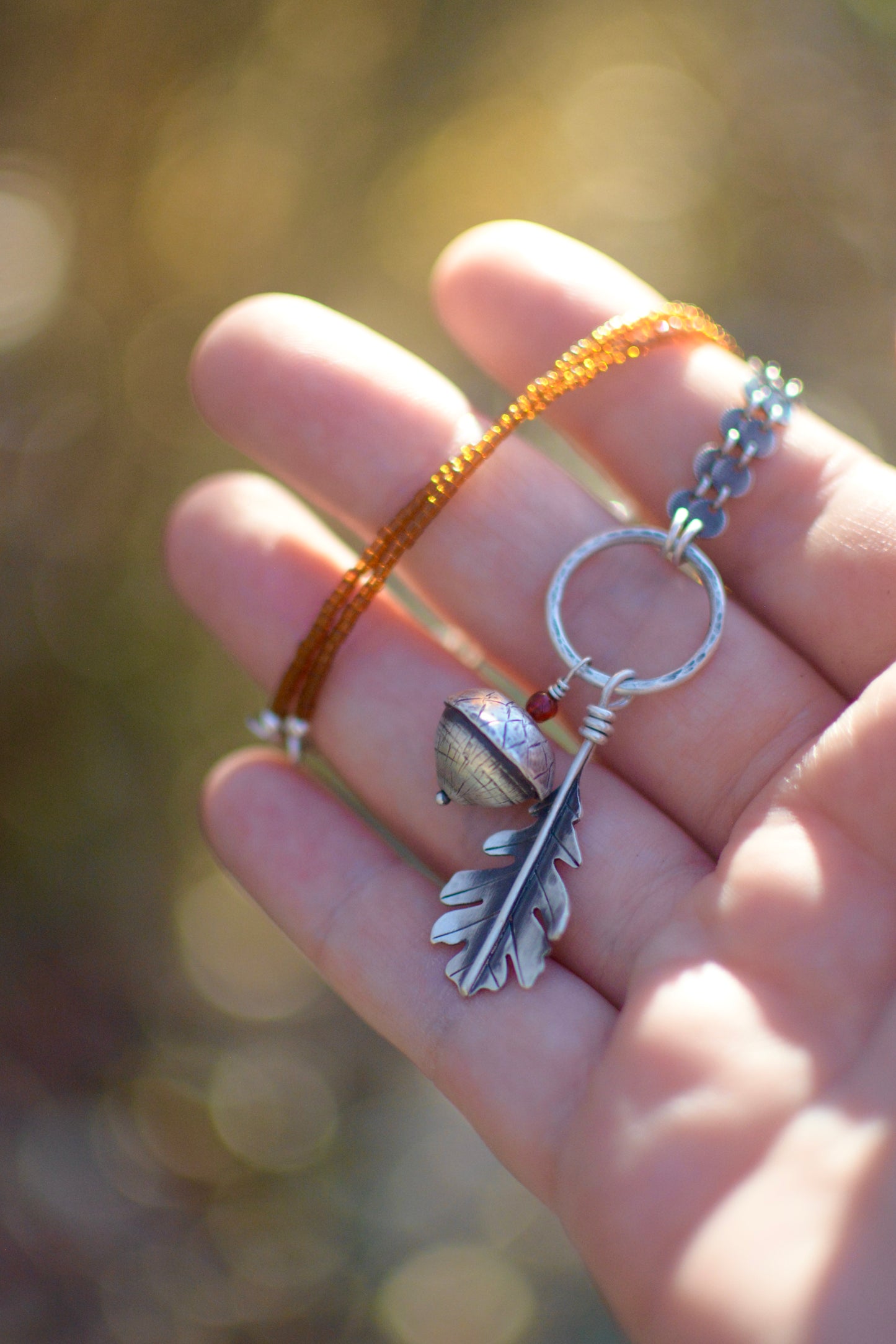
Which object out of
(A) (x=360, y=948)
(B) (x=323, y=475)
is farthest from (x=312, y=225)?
(A) (x=360, y=948)

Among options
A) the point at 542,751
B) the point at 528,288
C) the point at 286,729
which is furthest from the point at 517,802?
the point at 528,288

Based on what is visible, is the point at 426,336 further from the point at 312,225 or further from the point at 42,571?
the point at 42,571

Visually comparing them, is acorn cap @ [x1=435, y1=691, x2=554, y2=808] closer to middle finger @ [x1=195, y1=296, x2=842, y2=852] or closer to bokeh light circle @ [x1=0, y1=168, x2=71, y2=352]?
middle finger @ [x1=195, y1=296, x2=842, y2=852]

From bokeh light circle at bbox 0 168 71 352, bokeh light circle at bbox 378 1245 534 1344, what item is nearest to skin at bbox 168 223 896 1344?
bokeh light circle at bbox 0 168 71 352

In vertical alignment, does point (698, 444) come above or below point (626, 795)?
above

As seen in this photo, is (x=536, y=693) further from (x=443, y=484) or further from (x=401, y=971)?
(x=401, y=971)

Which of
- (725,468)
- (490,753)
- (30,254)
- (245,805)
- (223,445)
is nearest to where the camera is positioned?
(490,753)

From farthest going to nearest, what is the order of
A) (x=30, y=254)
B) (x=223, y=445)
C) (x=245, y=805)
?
(x=223, y=445) → (x=30, y=254) → (x=245, y=805)
